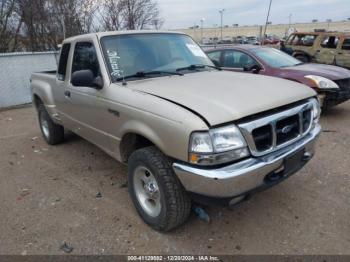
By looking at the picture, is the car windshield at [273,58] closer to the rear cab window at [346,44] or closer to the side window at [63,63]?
the side window at [63,63]

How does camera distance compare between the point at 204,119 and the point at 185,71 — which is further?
the point at 185,71

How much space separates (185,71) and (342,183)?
2.36m

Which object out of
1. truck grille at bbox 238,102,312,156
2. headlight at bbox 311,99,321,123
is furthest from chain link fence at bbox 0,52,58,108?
truck grille at bbox 238,102,312,156

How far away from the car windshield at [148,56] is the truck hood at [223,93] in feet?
0.69

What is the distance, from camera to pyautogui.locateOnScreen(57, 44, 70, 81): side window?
460 centimetres

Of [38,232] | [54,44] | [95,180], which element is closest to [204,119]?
[38,232]

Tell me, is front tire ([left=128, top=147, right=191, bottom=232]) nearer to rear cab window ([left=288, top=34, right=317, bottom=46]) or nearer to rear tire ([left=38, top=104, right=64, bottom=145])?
rear tire ([left=38, top=104, right=64, bottom=145])

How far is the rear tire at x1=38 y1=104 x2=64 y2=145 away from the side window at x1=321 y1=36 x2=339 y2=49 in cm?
1217

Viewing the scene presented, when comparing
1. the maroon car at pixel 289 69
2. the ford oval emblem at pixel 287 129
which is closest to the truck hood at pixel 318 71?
the maroon car at pixel 289 69

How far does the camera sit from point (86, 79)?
3.35 metres

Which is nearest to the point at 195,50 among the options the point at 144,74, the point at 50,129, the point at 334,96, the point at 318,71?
the point at 144,74

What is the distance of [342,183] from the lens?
3.98 meters

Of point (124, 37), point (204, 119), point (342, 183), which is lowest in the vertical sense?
point (342, 183)

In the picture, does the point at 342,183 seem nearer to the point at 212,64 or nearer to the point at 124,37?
the point at 212,64
